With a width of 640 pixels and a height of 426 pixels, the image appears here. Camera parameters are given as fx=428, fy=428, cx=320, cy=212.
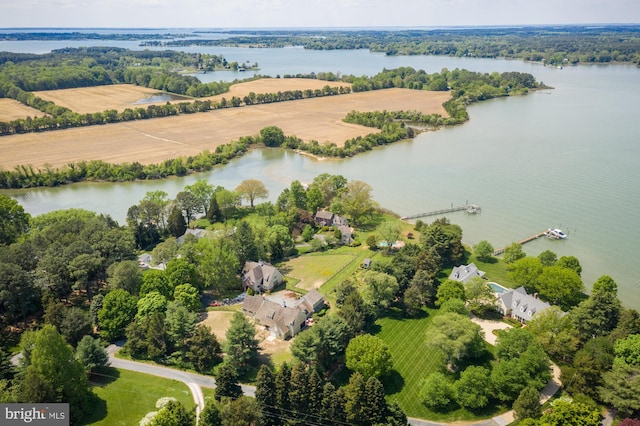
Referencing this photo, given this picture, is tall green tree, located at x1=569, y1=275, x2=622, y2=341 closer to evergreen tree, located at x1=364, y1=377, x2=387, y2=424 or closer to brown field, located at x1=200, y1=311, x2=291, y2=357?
evergreen tree, located at x1=364, y1=377, x2=387, y2=424

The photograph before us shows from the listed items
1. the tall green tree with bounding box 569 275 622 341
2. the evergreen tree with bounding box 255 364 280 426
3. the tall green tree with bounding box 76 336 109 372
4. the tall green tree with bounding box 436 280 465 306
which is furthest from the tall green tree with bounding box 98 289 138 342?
the tall green tree with bounding box 569 275 622 341

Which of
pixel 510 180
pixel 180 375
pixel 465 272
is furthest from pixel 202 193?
pixel 510 180

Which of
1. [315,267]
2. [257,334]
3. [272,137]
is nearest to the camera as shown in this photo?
[257,334]

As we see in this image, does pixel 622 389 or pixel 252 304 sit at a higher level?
pixel 622 389

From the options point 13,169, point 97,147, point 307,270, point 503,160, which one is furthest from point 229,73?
point 307,270

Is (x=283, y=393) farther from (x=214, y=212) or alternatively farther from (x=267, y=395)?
(x=214, y=212)

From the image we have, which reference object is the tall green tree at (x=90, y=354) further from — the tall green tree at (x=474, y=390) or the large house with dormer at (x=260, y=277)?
the tall green tree at (x=474, y=390)

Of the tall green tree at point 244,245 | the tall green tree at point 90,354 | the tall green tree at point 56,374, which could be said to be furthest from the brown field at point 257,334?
the tall green tree at point 56,374
